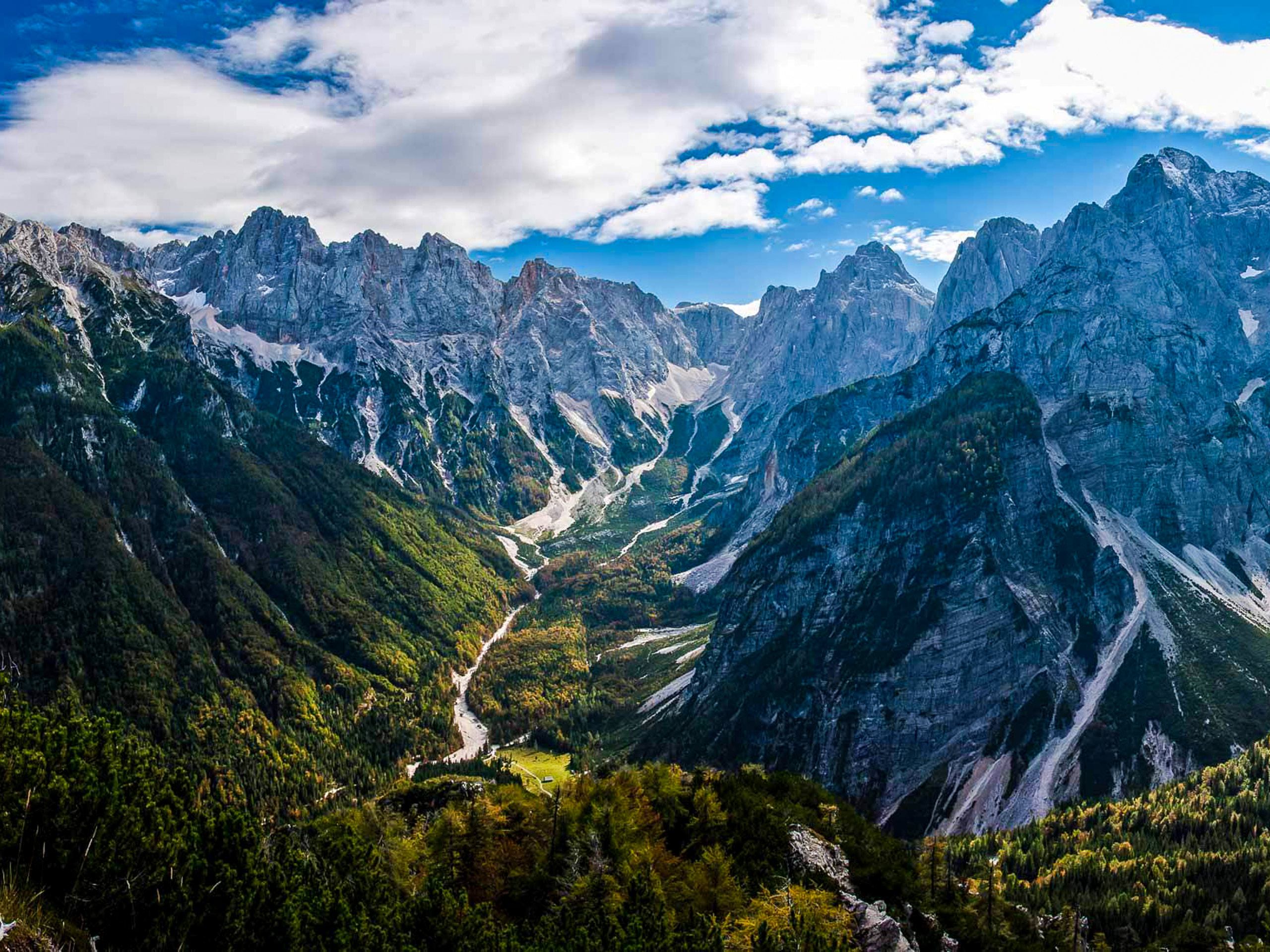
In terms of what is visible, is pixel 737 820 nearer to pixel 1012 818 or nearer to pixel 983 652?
pixel 1012 818

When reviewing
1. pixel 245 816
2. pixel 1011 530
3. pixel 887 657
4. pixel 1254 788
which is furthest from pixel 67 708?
pixel 1011 530

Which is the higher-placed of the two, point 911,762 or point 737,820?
point 737,820

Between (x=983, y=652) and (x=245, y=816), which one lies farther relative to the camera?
(x=983, y=652)

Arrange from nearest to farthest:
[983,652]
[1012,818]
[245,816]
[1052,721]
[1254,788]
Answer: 1. [245,816]
2. [1254,788]
3. [1012,818]
4. [1052,721]
5. [983,652]

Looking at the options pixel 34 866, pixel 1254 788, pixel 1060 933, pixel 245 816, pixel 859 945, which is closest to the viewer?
pixel 34 866

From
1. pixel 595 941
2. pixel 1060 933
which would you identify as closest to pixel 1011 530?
pixel 1060 933

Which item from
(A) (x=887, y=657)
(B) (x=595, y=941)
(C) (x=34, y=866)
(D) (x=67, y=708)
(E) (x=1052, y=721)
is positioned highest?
(D) (x=67, y=708)

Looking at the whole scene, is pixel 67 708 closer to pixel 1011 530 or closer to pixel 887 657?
pixel 887 657

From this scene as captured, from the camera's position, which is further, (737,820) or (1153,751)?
(1153,751)

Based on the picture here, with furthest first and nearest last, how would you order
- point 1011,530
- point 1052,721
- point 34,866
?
point 1011,530
point 1052,721
point 34,866

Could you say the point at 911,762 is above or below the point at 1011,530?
below
